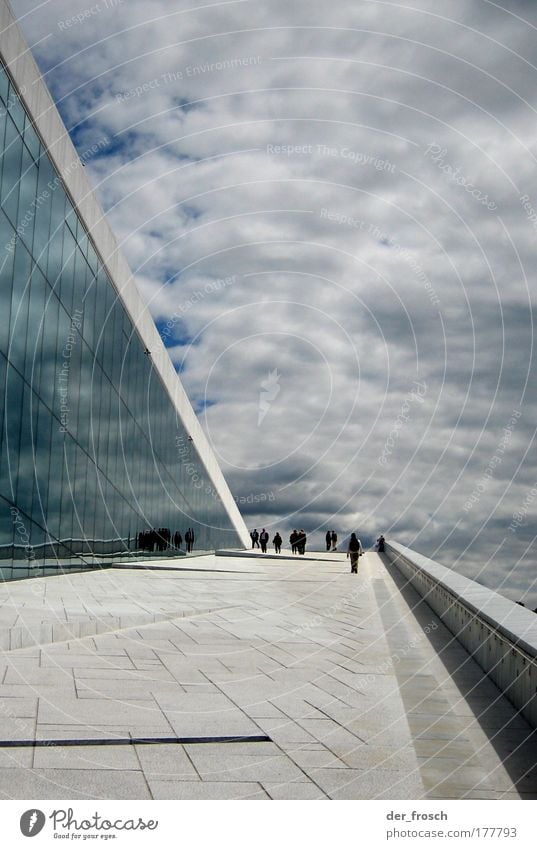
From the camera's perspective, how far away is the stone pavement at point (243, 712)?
3.76 meters

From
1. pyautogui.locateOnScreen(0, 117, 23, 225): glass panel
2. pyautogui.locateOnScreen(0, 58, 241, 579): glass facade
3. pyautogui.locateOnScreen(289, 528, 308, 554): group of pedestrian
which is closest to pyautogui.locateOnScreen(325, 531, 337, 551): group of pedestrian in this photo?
pyautogui.locateOnScreen(289, 528, 308, 554): group of pedestrian

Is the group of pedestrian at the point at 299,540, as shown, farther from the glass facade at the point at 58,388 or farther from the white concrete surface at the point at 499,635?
the white concrete surface at the point at 499,635

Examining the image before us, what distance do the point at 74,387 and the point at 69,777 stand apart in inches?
603

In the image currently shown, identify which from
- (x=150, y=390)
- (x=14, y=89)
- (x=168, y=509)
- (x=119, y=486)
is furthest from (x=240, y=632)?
(x=168, y=509)

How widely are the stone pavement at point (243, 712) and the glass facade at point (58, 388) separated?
509cm

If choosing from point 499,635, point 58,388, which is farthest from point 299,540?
point 499,635

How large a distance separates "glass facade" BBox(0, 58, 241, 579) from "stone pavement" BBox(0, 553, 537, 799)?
509cm

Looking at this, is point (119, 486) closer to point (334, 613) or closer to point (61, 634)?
point (334, 613)

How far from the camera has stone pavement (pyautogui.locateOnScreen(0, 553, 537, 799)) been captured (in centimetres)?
376

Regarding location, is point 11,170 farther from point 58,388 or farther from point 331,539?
point 331,539

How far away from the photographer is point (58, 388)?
17.0 m

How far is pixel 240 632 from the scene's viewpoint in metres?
9.06

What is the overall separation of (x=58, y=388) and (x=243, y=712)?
12848mm
